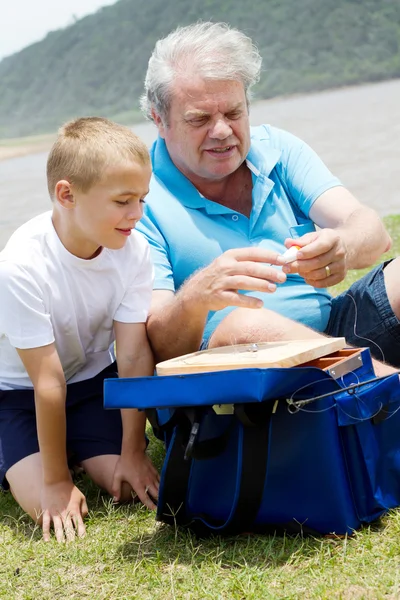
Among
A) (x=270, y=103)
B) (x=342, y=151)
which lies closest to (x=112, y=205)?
(x=342, y=151)

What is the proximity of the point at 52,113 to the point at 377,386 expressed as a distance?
210 ft

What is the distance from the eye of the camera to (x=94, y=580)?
86.4 inches

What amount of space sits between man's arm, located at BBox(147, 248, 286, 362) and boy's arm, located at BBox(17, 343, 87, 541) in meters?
0.35

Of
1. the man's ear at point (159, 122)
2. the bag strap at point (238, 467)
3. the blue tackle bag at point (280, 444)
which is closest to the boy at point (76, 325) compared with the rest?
the bag strap at point (238, 467)

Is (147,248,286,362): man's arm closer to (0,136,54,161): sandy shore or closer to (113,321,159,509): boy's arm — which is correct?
(113,321,159,509): boy's arm

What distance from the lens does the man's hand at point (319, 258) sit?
251 centimetres

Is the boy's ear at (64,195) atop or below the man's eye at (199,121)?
below

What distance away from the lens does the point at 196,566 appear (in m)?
2.17

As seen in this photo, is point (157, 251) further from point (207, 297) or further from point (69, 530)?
point (69, 530)

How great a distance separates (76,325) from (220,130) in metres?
0.85

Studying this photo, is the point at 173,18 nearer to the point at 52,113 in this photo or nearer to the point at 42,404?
the point at 52,113

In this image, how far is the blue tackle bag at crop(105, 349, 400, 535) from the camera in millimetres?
2131

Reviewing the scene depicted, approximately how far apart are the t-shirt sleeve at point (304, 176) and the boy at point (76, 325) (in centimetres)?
67

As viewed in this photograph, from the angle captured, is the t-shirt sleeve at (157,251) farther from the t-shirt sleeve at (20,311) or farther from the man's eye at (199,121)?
the t-shirt sleeve at (20,311)
